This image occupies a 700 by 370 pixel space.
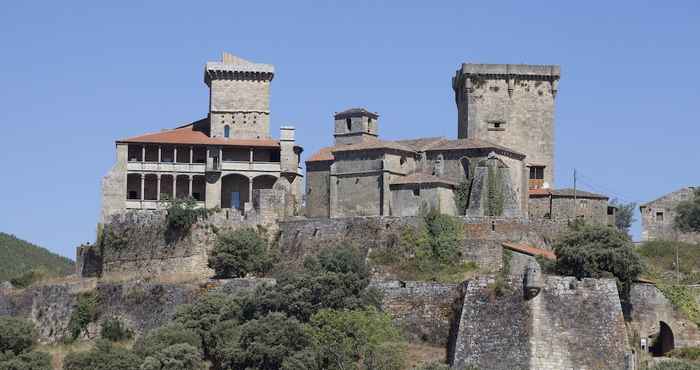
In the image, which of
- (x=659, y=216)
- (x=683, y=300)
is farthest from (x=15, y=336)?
(x=659, y=216)

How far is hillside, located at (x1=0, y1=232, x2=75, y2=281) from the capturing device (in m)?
106

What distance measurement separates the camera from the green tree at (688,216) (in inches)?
3169

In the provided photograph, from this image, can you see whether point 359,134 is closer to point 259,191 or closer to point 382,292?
point 259,191

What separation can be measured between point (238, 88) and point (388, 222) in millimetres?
17879

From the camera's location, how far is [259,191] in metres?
77.7

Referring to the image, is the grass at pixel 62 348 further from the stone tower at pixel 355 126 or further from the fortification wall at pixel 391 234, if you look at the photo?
the stone tower at pixel 355 126

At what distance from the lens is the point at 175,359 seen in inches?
2397

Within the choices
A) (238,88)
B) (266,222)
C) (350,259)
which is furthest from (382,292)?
(238,88)

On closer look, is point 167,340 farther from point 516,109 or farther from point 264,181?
point 516,109

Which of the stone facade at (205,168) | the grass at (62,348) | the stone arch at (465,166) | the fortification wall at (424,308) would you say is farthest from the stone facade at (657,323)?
the stone facade at (205,168)

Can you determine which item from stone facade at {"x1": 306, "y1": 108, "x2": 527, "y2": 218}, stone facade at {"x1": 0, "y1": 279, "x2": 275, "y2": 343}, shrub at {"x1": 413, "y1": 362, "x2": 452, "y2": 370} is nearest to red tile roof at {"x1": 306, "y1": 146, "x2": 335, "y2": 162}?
stone facade at {"x1": 306, "y1": 108, "x2": 527, "y2": 218}

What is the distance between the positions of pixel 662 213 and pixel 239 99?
24807 mm

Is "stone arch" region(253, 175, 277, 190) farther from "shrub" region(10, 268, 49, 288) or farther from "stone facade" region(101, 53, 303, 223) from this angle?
"shrub" region(10, 268, 49, 288)

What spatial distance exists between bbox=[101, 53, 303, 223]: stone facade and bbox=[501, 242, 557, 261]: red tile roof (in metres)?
15.4
